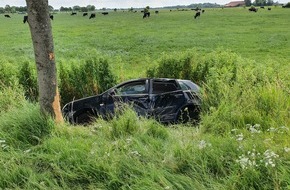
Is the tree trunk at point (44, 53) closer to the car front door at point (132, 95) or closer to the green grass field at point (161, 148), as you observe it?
the green grass field at point (161, 148)

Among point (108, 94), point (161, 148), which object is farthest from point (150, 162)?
point (108, 94)

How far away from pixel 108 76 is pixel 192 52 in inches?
126

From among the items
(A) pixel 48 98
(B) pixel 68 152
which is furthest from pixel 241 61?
(B) pixel 68 152

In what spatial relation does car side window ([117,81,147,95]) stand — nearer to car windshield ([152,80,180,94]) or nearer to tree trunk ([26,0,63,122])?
car windshield ([152,80,180,94])

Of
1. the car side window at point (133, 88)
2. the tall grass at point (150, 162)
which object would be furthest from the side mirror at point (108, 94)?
the tall grass at point (150, 162)

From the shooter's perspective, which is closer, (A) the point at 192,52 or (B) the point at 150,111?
(B) the point at 150,111

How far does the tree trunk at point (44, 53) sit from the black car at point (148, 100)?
2.81 metres

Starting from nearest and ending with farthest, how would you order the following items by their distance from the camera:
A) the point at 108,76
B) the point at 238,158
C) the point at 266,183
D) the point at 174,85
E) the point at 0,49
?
the point at 266,183, the point at 238,158, the point at 174,85, the point at 108,76, the point at 0,49

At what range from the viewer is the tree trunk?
5422 millimetres

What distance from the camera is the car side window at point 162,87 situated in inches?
365

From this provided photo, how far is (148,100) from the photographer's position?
898cm

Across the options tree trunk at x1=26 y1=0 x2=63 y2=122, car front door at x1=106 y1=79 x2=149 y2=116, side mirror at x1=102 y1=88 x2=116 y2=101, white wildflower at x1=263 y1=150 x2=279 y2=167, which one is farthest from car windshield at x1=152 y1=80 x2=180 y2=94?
white wildflower at x1=263 y1=150 x2=279 y2=167

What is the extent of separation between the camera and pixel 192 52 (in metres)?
12.5

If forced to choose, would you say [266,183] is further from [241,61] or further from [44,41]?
[241,61]
